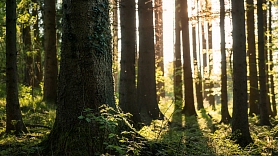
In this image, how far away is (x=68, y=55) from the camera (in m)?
5.22

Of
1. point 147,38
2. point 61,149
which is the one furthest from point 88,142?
point 147,38

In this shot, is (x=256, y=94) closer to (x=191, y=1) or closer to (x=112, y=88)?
Result: (x=191, y=1)

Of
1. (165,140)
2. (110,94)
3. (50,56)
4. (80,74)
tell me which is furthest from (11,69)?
(50,56)

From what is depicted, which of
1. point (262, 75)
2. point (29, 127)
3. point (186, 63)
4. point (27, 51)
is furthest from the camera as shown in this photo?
point (186, 63)

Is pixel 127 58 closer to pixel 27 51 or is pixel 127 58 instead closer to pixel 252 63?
pixel 27 51

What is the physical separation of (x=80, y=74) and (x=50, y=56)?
9.58m

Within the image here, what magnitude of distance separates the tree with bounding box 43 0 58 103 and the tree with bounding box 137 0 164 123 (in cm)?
374

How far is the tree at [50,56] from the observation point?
1396 centimetres

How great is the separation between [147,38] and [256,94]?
7.70m

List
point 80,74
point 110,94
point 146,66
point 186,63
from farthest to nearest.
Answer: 1. point 186,63
2. point 146,66
3. point 110,94
4. point 80,74

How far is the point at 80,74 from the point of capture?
5.11 meters

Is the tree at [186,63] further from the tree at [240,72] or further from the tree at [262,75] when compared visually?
the tree at [240,72]

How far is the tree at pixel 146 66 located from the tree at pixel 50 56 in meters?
3.74

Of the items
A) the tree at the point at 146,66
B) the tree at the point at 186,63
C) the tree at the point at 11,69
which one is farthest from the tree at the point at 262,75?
the tree at the point at 11,69
